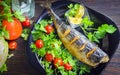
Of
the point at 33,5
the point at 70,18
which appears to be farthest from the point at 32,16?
the point at 70,18

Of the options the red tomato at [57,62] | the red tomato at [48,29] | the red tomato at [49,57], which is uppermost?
the red tomato at [48,29]

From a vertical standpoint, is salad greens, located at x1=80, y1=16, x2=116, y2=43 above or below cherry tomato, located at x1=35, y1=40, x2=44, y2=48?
above

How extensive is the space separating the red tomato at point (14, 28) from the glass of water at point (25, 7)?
0.06 metres

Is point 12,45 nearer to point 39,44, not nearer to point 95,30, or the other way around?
point 39,44

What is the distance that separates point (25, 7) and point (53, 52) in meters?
0.21

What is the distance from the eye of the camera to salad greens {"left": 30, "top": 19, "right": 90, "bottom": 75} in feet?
2.78

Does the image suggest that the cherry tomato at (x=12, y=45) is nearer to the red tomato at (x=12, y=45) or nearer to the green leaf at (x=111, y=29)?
the red tomato at (x=12, y=45)

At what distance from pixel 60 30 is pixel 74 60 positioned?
4.1 inches

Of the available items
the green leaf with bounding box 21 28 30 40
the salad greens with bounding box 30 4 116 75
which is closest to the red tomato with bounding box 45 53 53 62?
the salad greens with bounding box 30 4 116 75

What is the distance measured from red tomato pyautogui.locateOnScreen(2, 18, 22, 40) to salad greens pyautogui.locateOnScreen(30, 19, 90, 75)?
0.06 m

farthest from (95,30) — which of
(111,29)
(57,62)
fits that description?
(57,62)

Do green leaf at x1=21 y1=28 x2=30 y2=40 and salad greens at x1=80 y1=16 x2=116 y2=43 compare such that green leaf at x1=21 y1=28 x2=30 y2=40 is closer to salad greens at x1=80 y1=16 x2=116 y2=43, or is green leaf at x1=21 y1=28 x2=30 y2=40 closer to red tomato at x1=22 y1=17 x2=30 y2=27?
red tomato at x1=22 y1=17 x2=30 y2=27

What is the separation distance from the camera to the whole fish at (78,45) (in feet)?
2.73

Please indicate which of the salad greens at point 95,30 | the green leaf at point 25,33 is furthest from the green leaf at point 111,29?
the green leaf at point 25,33
